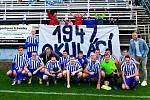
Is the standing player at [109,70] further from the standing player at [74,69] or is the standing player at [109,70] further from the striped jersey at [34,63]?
the striped jersey at [34,63]

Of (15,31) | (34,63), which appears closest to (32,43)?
(34,63)

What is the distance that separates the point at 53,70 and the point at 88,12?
779 cm

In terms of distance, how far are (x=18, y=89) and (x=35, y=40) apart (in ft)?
8.48

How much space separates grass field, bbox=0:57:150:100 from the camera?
997 centimetres

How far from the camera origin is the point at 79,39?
13000mm

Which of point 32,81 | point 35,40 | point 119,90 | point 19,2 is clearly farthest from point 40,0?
point 119,90

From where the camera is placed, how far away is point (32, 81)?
11938 millimetres

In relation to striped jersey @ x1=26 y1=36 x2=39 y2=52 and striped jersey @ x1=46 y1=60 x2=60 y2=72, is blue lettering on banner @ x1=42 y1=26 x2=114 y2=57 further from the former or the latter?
striped jersey @ x1=46 y1=60 x2=60 y2=72

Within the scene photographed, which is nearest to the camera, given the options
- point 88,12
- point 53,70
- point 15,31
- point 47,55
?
point 53,70

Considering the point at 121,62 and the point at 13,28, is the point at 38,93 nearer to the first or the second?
the point at 121,62

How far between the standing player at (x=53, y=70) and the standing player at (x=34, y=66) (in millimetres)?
216

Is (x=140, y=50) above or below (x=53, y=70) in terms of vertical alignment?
above

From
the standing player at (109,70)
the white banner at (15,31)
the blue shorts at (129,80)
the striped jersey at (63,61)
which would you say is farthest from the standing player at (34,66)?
the white banner at (15,31)

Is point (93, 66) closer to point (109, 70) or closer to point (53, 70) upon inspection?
point (109, 70)
